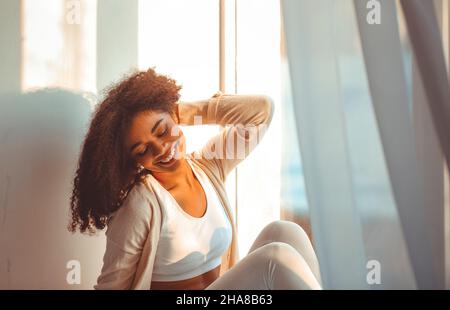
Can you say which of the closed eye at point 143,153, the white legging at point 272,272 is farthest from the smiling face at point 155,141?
the white legging at point 272,272

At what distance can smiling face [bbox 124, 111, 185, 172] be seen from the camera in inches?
45.5

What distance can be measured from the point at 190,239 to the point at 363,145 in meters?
0.50

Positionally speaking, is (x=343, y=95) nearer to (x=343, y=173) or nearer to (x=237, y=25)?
(x=343, y=173)

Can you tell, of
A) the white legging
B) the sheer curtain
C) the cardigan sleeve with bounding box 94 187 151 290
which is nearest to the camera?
the white legging

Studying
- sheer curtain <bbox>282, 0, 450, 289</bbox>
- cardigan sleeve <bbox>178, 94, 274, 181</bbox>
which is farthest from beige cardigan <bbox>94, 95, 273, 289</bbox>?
sheer curtain <bbox>282, 0, 450, 289</bbox>

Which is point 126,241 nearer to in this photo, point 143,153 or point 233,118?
point 143,153

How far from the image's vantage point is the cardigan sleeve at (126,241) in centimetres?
114

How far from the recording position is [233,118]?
1.22 metres

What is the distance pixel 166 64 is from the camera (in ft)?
4.04

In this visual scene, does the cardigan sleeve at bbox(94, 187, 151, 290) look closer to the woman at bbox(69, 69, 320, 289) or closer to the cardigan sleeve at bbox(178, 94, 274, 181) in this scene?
the woman at bbox(69, 69, 320, 289)

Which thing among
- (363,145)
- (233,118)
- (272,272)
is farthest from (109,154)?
(363,145)

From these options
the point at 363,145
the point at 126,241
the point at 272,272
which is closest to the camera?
the point at 272,272

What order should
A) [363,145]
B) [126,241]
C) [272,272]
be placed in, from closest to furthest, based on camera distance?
[272,272], [126,241], [363,145]

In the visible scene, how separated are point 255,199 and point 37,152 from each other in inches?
22.1
